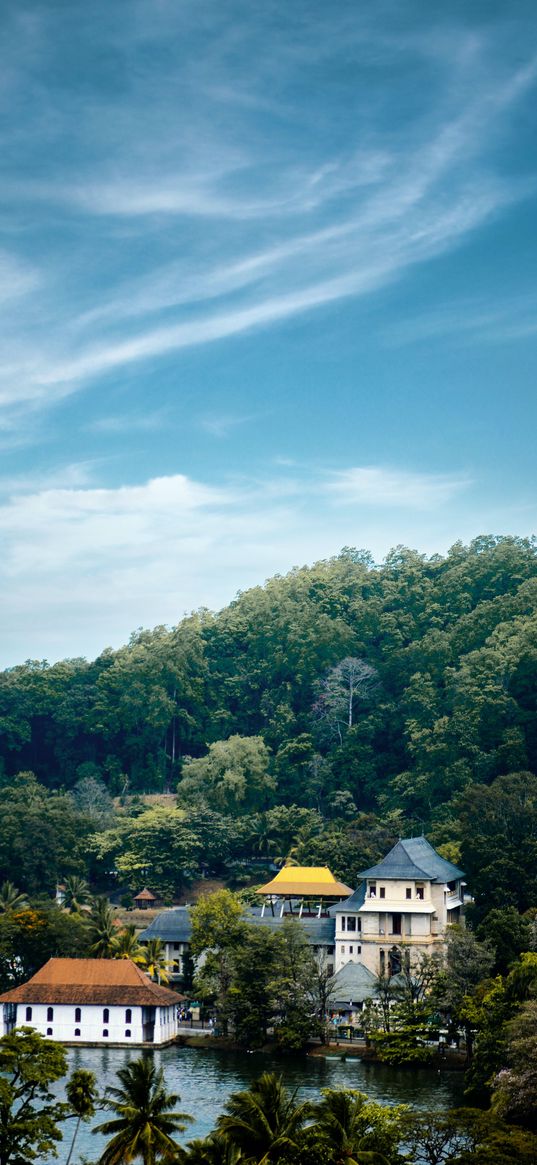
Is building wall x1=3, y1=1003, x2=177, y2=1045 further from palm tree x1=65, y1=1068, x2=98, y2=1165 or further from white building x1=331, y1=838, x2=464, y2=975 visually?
palm tree x1=65, y1=1068, x2=98, y2=1165

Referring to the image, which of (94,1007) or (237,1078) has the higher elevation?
(94,1007)

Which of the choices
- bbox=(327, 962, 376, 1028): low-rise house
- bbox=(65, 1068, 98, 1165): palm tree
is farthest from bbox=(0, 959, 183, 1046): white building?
bbox=(65, 1068, 98, 1165): palm tree

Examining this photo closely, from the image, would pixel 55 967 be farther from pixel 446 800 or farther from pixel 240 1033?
pixel 446 800

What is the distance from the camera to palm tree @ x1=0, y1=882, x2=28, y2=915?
7706cm

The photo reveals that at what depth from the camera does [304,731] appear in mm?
111188

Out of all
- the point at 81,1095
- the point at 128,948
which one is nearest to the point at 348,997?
the point at 128,948

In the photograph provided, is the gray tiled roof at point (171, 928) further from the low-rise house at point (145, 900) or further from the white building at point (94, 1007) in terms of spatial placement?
the low-rise house at point (145, 900)

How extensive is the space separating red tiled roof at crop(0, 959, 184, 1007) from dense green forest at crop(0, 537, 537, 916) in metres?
15.6

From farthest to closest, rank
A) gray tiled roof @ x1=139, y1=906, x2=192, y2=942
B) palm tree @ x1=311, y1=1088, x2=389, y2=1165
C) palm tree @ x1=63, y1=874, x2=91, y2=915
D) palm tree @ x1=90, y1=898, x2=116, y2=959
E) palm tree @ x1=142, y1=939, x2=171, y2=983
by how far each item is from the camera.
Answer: palm tree @ x1=63, y1=874, x2=91, y2=915 < gray tiled roof @ x1=139, y1=906, x2=192, y2=942 < palm tree @ x1=142, y1=939, x2=171, y2=983 < palm tree @ x1=90, y1=898, x2=116, y2=959 < palm tree @ x1=311, y1=1088, x2=389, y2=1165

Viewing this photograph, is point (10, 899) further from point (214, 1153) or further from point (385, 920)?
point (214, 1153)

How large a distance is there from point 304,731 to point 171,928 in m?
39.6

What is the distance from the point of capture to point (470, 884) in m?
67.3

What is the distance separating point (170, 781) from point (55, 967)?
2091 inches

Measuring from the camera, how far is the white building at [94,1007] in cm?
6078
